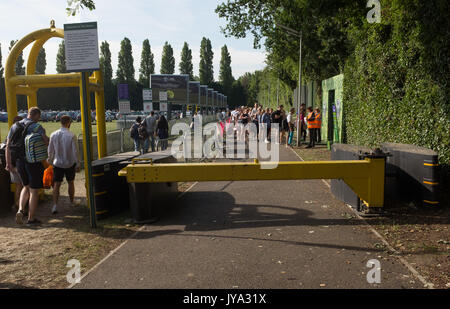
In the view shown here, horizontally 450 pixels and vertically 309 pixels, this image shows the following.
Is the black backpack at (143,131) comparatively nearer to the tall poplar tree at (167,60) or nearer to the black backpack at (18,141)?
the black backpack at (18,141)

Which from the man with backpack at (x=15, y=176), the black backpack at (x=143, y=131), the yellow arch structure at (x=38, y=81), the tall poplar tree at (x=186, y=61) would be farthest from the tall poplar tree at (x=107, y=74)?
the man with backpack at (x=15, y=176)

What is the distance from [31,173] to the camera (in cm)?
710

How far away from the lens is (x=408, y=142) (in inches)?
355

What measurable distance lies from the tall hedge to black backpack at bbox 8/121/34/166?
756 centimetres

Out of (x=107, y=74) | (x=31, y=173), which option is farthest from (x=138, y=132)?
(x=107, y=74)

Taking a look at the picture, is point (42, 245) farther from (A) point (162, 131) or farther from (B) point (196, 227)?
(A) point (162, 131)

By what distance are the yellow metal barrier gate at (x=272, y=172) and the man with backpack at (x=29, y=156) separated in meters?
1.56

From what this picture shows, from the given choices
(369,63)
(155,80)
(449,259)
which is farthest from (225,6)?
(155,80)

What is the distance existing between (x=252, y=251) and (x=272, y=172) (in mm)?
1782

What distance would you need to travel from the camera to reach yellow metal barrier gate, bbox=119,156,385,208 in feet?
22.5

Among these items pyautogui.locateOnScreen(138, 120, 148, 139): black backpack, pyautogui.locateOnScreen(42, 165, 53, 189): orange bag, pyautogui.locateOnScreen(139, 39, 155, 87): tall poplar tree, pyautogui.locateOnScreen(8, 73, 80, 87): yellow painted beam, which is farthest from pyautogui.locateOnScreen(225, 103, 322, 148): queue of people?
pyautogui.locateOnScreen(139, 39, 155, 87): tall poplar tree

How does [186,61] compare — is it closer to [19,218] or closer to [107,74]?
[107,74]

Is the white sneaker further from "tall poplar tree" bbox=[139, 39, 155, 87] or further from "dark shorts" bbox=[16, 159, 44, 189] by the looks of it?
"tall poplar tree" bbox=[139, 39, 155, 87]
